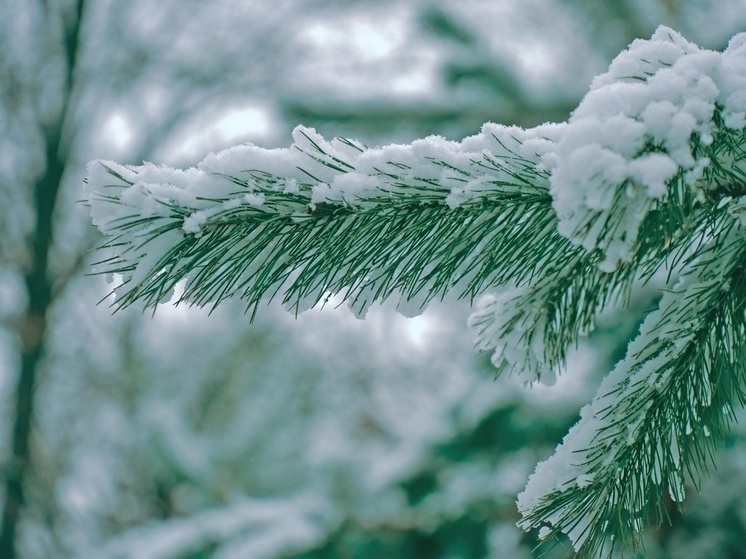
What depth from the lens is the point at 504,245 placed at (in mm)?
629

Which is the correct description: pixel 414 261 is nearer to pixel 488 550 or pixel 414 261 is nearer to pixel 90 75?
pixel 488 550

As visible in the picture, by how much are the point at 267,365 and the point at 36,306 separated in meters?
3.68

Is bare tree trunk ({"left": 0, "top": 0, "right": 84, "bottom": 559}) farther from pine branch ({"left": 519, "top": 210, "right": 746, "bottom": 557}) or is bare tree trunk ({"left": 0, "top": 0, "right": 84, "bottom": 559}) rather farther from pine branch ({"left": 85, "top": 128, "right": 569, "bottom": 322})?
pine branch ({"left": 519, "top": 210, "right": 746, "bottom": 557})

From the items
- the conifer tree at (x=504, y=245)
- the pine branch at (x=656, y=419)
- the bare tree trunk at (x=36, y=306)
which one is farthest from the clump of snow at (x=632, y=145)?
the bare tree trunk at (x=36, y=306)

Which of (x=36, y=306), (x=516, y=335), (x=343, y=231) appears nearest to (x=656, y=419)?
(x=516, y=335)

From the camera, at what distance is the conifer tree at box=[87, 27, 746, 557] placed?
22.8 inches

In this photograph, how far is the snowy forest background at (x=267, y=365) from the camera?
2367mm

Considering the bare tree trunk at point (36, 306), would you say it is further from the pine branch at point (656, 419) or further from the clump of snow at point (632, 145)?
the clump of snow at point (632, 145)

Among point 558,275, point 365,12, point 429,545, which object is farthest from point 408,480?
point 365,12

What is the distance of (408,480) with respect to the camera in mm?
2416

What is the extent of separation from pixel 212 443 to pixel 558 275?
16.9 ft

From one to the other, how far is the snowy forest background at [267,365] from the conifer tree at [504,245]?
19cm

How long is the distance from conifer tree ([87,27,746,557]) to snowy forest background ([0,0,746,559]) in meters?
0.19

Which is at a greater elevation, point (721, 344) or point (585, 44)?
point (585, 44)
